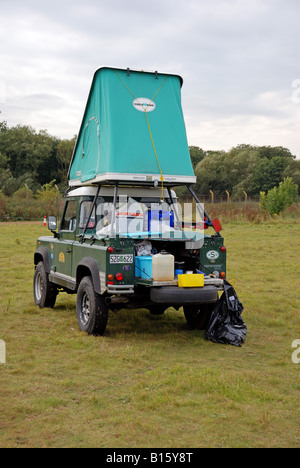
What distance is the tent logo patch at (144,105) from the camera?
850 cm

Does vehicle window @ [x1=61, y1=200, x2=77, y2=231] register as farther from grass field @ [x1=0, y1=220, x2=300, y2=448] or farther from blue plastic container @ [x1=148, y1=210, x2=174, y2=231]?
grass field @ [x1=0, y1=220, x2=300, y2=448]

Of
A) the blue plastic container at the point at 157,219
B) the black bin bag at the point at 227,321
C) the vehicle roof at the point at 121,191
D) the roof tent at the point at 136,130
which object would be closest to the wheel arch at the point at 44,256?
the vehicle roof at the point at 121,191

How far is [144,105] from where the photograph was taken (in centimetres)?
855

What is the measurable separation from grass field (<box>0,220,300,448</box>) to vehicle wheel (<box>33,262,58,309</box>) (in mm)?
229

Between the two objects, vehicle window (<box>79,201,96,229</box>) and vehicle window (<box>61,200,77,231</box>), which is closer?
vehicle window (<box>79,201,96,229</box>)

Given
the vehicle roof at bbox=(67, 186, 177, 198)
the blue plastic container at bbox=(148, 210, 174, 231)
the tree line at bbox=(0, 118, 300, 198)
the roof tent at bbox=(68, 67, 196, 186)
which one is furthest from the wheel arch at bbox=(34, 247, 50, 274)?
the tree line at bbox=(0, 118, 300, 198)

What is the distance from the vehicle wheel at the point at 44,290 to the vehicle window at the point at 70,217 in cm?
99

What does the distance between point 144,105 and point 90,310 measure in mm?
3171

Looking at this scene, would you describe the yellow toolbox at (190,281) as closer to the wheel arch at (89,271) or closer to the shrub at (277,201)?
the wheel arch at (89,271)

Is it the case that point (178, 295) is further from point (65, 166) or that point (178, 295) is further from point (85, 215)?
point (65, 166)

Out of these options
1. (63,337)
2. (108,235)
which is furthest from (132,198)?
(63,337)

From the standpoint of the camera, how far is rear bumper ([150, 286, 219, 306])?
7.12 m

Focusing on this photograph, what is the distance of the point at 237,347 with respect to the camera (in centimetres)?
751

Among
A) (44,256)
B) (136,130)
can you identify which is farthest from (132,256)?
(44,256)
